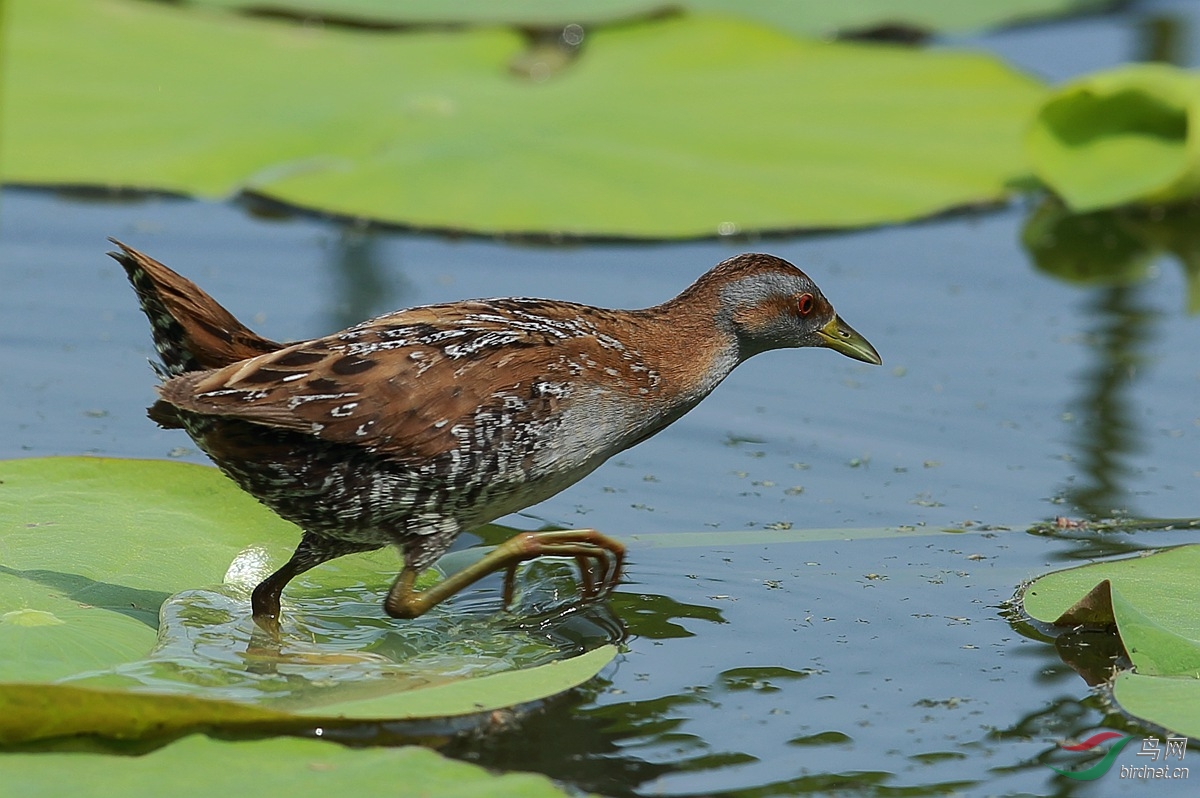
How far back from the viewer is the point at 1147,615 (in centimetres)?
461

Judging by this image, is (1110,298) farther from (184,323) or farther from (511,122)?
(184,323)

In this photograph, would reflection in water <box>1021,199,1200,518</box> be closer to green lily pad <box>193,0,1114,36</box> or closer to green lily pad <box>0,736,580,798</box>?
green lily pad <box>193,0,1114,36</box>

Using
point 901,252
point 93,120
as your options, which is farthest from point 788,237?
point 93,120

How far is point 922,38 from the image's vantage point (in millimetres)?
10812

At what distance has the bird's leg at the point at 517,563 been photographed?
4.77 m

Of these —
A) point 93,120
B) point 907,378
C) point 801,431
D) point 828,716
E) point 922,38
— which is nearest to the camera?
point 828,716

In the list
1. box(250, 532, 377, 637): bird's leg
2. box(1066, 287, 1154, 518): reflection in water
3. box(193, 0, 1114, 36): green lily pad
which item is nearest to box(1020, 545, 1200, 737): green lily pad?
box(1066, 287, 1154, 518): reflection in water

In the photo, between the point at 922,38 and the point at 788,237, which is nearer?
the point at 788,237

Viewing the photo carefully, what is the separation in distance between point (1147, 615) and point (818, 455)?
6.06ft

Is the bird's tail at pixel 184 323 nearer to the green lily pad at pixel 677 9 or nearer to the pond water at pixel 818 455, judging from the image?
the pond water at pixel 818 455

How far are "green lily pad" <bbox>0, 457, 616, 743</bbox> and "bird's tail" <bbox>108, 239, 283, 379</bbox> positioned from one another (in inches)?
20.5

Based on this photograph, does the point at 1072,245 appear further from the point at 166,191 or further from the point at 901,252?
the point at 166,191

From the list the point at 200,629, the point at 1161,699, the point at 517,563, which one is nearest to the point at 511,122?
the point at 517,563

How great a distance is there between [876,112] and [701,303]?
4038 millimetres
